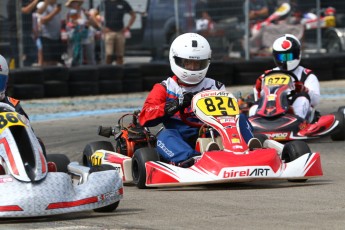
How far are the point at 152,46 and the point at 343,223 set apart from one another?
14325 millimetres

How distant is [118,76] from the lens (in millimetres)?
19047

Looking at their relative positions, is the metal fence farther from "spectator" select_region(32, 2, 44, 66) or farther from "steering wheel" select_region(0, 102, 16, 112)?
"steering wheel" select_region(0, 102, 16, 112)

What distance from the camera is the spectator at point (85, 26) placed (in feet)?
63.9

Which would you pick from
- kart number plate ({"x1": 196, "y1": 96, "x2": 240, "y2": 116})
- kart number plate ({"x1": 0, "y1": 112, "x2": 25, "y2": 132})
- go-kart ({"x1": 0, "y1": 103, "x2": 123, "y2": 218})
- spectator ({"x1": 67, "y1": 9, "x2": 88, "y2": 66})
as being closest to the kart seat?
kart number plate ({"x1": 196, "y1": 96, "x2": 240, "y2": 116})

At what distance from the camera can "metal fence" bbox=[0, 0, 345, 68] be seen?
67.6ft

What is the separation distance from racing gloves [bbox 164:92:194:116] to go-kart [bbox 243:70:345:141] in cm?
344

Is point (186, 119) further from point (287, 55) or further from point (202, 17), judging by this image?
point (202, 17)

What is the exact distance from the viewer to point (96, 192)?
291 inches

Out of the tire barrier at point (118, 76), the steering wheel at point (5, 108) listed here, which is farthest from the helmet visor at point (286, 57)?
the steering wheel at point (5, 108)

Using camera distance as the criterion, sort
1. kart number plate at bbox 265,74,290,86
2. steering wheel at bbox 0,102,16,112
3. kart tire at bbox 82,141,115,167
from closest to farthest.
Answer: steering wheel at bbox 0,102,16,112, kart tire at bbox 82,141,115,167, kart number plate at bbox 265,74,290,86

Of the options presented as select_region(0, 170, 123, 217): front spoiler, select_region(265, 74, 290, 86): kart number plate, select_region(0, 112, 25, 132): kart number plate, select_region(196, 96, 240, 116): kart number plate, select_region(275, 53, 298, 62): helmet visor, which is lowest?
select_region(265, 74, 290, 86): kart number plate

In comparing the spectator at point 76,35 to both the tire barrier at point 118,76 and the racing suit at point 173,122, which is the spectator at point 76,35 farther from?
the racing suit at point 173,122

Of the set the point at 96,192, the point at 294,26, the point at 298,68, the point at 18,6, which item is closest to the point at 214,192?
the point at 96,192

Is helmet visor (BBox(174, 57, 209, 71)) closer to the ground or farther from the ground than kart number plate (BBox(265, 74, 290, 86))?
farther from the ground
